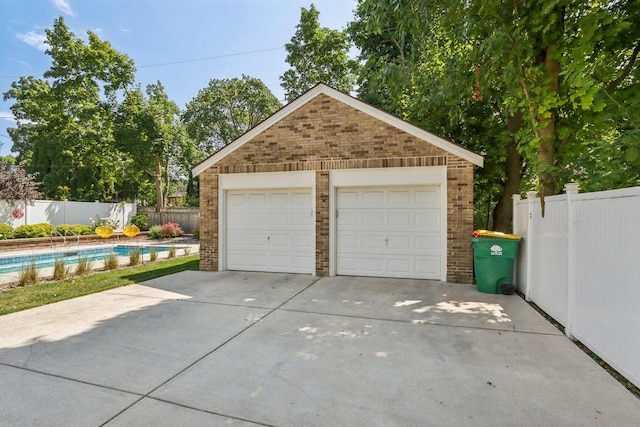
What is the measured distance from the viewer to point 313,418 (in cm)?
243

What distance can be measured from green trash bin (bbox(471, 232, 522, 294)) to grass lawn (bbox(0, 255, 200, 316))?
24.3 ft

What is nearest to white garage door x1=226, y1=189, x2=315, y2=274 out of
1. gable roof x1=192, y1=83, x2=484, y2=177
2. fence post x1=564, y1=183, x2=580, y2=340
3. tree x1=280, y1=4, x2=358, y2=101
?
gable roof x1=192, y1=83, x2=484, y2=177

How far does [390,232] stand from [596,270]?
14.2 ft

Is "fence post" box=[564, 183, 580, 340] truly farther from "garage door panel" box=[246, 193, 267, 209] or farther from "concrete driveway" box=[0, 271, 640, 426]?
"garage door panel" box=[246, 193, 267, 209]

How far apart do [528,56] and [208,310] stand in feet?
A: 22.7

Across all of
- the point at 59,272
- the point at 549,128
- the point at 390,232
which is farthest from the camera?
the point at 59,272

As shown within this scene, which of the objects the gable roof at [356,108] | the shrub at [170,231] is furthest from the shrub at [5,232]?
the gable roof at [356,108]

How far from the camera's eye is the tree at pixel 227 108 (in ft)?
99.1

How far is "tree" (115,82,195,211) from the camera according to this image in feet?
71.2

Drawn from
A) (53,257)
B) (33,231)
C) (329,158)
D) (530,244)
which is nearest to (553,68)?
(530,244)

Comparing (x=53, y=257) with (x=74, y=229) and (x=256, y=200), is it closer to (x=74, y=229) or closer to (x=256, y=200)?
(x=74, y=229)

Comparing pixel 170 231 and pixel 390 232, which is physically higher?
pixel 390 232

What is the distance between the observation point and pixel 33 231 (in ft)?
50.9

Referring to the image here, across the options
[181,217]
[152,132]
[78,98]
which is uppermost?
[78,98]
